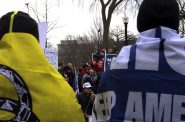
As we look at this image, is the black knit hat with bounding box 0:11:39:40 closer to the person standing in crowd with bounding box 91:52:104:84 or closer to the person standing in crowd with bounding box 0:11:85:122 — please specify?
the person standing in crowd with bounding box 0:11:85:122

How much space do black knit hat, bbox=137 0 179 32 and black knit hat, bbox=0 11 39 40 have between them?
764 mm

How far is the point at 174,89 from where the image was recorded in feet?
10.4

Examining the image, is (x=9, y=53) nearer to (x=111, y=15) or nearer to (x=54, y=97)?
(x=54, y=97)

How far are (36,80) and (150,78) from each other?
76 cm

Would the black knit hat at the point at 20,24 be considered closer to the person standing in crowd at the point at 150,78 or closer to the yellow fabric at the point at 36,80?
the yellow fabric at the point at 36,80

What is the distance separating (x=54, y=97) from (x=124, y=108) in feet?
1.68

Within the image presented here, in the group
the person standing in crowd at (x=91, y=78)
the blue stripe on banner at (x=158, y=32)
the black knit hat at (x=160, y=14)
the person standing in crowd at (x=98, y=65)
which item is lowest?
the person standing in crowd at (x=91, y=78)

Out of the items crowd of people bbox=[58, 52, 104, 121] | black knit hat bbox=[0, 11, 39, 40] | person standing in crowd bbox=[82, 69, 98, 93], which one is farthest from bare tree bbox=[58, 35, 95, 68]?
black knit hat bbox=[0, 11, 39, 40]

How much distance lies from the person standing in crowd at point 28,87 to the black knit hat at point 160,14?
0.70 meters

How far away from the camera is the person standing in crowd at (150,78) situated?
316 centimetres

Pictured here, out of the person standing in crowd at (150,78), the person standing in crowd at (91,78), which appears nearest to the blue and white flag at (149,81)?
the person standing in crowd at (150,78)

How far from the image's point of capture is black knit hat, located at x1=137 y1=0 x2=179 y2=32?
11.0 feet

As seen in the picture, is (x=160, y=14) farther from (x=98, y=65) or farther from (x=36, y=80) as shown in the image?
(x=98, y=65)

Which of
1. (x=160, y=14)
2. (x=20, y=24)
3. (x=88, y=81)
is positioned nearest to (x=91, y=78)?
(x=88, y=81)
